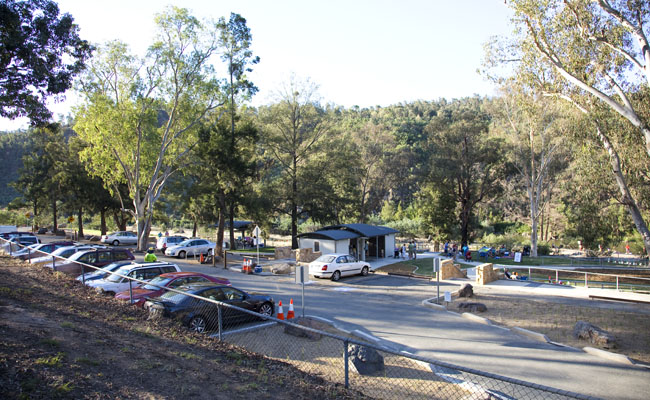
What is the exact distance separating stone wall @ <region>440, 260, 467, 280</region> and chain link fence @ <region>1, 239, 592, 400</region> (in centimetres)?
1367

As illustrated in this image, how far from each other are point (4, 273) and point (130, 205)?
33403 mm

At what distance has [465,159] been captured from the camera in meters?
40.8

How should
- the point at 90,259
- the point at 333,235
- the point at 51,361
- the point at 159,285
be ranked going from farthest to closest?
the point at 333,235 < the point at 90,259 < the point at 159,285 < the point at 51,361

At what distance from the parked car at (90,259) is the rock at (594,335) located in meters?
17.7

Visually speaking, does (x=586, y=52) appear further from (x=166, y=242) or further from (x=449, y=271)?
(x=166, y=242)

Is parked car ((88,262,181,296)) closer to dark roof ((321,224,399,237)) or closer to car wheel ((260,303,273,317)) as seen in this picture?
car wheel ((260,303,273,317))

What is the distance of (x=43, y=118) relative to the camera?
67.3 feet

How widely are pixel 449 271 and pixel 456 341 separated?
1410 centimetres

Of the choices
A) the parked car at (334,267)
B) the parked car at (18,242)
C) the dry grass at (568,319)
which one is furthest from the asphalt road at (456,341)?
the parked car at (18,242)

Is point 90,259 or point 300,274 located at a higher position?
point 90,259

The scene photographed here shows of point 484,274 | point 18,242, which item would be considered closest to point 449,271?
point 484,274

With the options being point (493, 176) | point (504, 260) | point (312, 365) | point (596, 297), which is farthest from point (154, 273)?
point (493, 176)

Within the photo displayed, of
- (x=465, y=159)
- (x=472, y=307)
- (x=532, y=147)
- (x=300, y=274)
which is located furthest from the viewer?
(x=532, y=147)

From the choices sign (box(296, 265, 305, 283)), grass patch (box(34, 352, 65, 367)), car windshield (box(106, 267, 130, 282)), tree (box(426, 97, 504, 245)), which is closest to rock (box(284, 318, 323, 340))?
sign (box(296, 265, 305, 283))
